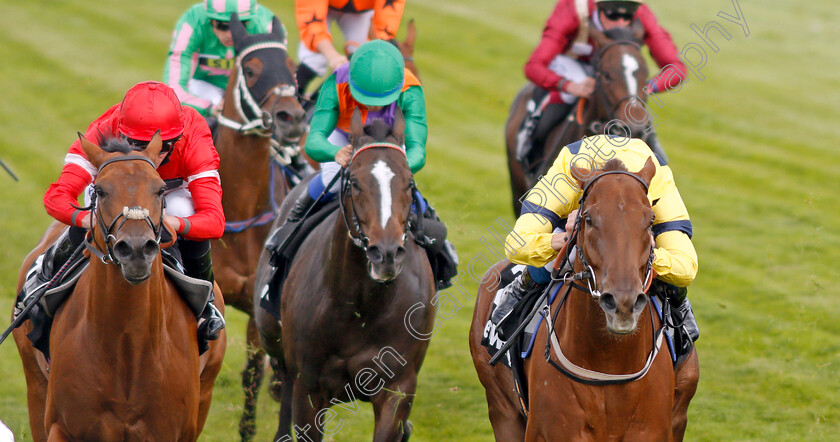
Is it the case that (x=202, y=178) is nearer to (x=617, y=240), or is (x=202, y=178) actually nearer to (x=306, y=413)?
(x=306, y=413)

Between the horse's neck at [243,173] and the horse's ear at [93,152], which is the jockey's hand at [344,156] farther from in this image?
the horse's neck at [243,173]

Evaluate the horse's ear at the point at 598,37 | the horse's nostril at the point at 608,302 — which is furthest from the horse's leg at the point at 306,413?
the horse's ear at the point at 598,37

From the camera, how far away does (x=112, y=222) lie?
4.02 meters

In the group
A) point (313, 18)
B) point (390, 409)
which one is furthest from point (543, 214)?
point (313, 18)

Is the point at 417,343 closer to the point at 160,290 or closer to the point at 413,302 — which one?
the point at 413,302

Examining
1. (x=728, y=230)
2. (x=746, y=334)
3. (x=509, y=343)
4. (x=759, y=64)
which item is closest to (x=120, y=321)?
(x=509, y=343)

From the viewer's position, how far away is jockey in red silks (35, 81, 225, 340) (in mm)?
4586

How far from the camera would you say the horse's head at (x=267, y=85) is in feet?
22.5

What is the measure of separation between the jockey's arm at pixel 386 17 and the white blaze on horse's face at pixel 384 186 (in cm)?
327

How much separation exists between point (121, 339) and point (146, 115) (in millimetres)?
1017

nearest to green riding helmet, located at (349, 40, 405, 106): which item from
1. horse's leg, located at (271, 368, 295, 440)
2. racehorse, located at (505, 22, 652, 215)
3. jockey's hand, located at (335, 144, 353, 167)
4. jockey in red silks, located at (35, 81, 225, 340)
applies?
jockey's hand, located at (335, 144, 353, 167)

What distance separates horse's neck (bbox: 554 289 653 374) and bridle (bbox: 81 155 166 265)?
1.72 m

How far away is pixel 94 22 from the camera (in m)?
18.7

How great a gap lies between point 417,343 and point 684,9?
57.3 ft
